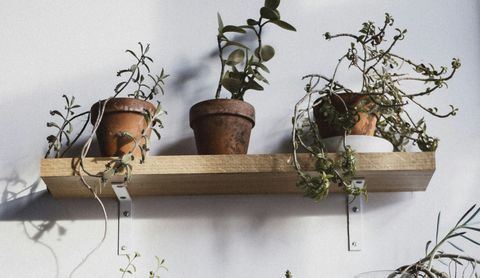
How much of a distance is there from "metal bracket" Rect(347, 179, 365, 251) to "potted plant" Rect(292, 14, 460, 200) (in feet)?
0.33

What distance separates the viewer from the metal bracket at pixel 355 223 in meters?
1.52

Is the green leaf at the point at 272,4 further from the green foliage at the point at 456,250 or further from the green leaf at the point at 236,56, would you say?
the green foliage at the point at 456,250

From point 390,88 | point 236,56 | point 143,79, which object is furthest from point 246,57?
point 390,88

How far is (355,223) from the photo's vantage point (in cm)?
154

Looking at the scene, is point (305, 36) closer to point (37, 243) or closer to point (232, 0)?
point (232, 0)

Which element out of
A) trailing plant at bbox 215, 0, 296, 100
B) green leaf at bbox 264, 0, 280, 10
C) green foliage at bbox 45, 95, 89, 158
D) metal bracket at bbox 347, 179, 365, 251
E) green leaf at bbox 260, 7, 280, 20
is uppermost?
green leaf at bbox 264, 0, 280, 10

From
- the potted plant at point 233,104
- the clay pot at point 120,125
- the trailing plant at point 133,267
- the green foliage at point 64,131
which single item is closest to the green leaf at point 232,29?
the potted plant at point 233,104

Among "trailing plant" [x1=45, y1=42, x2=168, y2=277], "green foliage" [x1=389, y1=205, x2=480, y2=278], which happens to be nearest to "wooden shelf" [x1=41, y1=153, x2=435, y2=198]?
"trailing plant" [x1=45, y1=42, x2=168, y2=277]

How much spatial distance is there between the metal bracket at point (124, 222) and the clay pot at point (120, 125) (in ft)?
0.46

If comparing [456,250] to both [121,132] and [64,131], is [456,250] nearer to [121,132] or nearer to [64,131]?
[121,132]

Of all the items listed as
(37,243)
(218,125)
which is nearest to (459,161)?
(218,125)

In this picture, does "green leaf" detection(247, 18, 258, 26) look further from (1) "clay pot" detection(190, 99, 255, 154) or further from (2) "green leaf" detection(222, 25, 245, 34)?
(1) "clay pot" detection(190, 99, 255, 154)

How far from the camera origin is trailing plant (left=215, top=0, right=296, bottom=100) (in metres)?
1.50

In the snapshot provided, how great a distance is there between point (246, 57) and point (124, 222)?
462 mm
